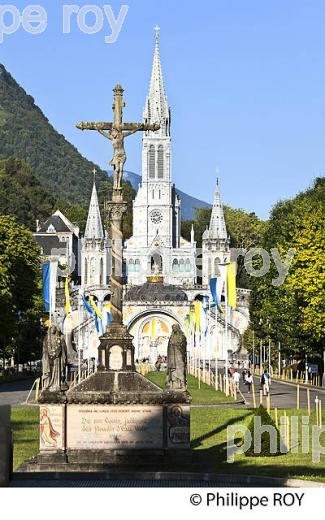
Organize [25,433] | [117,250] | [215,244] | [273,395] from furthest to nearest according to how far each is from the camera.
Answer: [215,244] < [273,395] < [25,433] < [117,250]

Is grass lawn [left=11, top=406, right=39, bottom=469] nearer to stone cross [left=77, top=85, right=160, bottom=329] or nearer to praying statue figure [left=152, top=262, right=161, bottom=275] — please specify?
stone cross [left=77, top=85, right=160, bottom=329]

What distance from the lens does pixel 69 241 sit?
18638 centimetres

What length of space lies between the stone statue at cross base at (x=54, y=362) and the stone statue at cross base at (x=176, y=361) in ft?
8.61

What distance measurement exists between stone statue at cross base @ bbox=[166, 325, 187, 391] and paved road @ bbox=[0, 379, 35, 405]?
24.2 m

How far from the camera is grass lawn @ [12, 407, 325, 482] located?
2784 cm

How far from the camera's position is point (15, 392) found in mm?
64125

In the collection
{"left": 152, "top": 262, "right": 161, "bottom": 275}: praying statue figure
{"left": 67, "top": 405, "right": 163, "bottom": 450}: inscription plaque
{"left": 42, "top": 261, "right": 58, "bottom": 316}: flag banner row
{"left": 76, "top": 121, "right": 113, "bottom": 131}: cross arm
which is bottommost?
{"left": 67, "top": 405, "right": 163, "bottom": 450}: inscription plaque

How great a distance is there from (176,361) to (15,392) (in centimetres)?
3556

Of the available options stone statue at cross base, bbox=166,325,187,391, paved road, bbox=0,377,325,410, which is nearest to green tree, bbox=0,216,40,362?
paved road, bbox=0,377,325,410

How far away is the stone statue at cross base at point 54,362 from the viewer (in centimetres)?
2969

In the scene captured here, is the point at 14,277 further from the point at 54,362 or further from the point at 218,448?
the point at 54,362

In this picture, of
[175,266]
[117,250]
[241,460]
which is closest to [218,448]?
[241,460]

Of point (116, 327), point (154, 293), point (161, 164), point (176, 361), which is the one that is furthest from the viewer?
point (161, 164)
